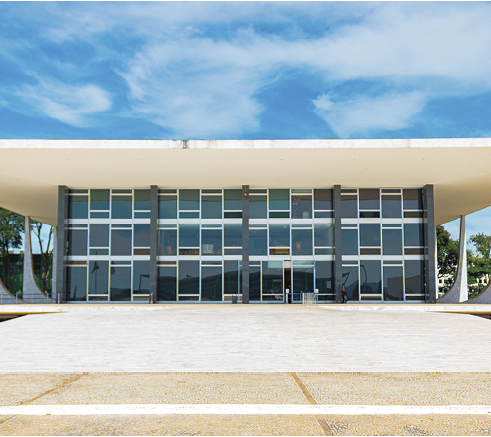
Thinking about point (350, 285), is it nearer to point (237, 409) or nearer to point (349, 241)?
point (349, 241)

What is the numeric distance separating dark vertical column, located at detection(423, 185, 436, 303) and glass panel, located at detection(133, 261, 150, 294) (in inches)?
602

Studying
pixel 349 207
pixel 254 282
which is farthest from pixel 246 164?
pixel 349 207

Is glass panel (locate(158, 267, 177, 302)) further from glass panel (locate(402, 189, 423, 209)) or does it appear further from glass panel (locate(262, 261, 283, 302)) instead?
glass panel (locate(402, 189, 423, 209))

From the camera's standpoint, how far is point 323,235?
2673 centimetres

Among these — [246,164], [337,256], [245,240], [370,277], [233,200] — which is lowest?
[370,277]

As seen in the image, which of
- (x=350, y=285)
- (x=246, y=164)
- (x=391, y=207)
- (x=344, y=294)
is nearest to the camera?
(x=246, y=164)

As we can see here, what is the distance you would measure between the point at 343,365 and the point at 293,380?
1668 millimetres

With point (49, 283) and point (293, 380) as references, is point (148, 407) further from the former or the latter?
point (49, 283)

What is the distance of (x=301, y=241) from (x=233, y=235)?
3.78 metres

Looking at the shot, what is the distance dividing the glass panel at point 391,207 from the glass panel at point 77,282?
17.0m

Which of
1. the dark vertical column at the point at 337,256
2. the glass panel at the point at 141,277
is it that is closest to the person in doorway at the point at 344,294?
the dark vertical column at the point at 337,256

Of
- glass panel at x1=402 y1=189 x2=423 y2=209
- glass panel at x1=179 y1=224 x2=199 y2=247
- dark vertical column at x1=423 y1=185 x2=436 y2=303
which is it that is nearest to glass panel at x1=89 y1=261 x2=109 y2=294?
glass panel at x1=179 y1=224 x2=199 y2=247

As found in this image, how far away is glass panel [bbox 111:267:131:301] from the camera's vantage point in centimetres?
2659

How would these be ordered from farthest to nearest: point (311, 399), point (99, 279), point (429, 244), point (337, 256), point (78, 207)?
point (78, 207) < point (99, 279) < point (429, 244) < point (337, 256) < point (311, 399)
